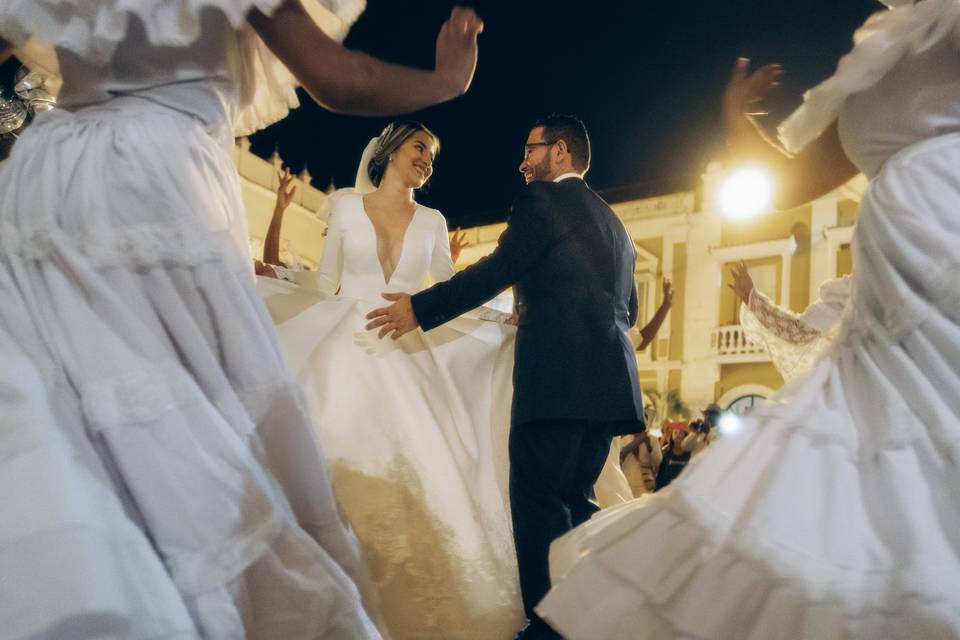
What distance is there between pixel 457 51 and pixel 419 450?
6.69 feet

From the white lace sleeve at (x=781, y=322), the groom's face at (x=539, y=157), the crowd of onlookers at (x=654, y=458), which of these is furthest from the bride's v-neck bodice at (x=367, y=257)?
the crowd of onlookers at (x=654, y=458)

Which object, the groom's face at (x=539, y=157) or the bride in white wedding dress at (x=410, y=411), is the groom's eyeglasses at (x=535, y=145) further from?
the bride in white wedding dress at (x=410, y=411)

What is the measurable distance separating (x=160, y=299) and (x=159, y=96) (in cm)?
47

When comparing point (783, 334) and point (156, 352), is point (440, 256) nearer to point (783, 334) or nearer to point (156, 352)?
point (783, 334)

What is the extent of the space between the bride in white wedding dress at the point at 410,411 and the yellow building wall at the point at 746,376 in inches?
832

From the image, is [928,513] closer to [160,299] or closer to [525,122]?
[160,299]

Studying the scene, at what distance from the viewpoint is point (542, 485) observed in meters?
3.25

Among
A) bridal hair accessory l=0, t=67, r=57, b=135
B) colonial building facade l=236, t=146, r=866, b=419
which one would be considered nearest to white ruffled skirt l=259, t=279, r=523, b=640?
bridal hair accessory l=0, t=67, r=57, b=135

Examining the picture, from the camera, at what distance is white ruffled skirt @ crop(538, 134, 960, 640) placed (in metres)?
1.66

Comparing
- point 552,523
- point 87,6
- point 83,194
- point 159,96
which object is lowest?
point 552,523

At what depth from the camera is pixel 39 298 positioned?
1624mm

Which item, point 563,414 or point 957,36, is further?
point 563,414

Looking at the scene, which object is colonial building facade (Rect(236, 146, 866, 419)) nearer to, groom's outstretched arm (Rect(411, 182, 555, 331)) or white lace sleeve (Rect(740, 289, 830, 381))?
white lace sleeve (Rect(740, 289, 830, 381))

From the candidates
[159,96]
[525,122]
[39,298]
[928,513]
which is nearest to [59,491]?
[39,298]
